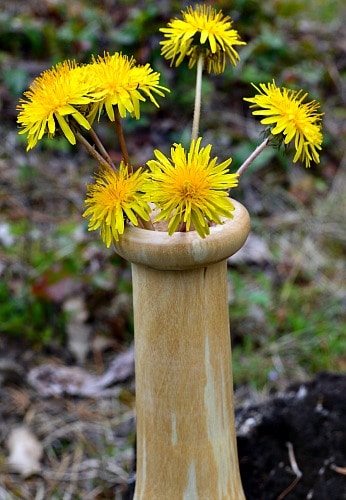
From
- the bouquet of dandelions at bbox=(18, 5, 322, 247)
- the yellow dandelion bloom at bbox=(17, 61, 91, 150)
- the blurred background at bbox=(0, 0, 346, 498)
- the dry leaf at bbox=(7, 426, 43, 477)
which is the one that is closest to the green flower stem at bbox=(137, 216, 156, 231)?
the bouquet of dandelions at bbox=(18, 5, 322, 247)

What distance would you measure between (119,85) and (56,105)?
0.21 feet

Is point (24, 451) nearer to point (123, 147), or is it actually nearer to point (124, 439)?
point (124, 439)

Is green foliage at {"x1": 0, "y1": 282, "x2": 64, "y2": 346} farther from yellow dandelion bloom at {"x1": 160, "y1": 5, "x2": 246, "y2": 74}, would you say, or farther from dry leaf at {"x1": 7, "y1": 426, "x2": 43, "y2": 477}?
yellow dandelion bloom at {"x1": 160, "y1": 5, "x2": 246, "y2": 74}

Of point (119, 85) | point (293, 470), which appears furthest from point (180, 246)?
point (293, 470)

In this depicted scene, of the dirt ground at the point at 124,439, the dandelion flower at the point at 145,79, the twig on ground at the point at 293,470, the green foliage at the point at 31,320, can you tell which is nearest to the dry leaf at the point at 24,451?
the dirt ground at the point at 124,439

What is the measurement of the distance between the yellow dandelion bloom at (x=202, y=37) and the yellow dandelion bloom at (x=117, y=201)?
16 cm

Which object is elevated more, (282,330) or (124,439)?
(282,330)

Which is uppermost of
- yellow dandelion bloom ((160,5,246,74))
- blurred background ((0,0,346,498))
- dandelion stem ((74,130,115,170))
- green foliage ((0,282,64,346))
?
blurred background ((0,0,346,498))

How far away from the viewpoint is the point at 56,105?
0.61m

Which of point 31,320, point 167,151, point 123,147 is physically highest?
point 167,151

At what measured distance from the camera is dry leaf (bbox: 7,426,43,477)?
131 cm

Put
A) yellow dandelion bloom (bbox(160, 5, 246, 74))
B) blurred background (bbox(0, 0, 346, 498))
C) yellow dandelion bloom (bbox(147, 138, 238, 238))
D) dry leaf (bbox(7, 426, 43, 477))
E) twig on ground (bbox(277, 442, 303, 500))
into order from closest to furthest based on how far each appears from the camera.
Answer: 1. yellow dandelion bloom (bbox(147, 138, 238, 238))
2. yellow dandelion bloom (bbox(160, 5, 246, 74))
3. twig on ground (bbox(277, 442, 303, 500))
4. dry leaf (bbox(7, 426, 43, 477))
5. blurred background (bbox(0, 0, 346, 498))

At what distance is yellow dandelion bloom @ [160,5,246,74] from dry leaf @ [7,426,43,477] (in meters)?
0.87

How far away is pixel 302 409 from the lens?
1.03 metres
